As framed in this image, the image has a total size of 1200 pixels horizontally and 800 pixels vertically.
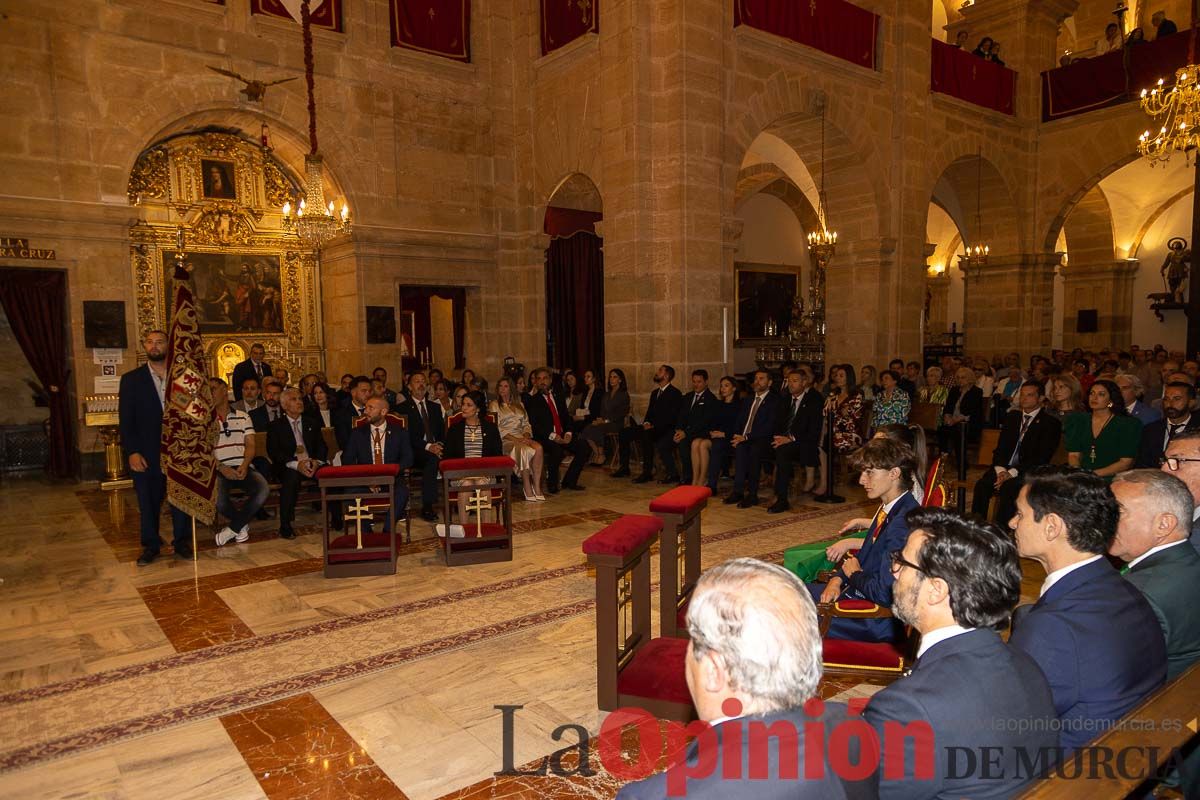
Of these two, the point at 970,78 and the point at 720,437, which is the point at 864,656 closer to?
the point at 720,437

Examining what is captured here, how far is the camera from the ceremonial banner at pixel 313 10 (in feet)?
32.9

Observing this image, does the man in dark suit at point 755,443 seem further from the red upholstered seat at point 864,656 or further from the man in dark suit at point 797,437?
the red upholstered seat at point 864,656

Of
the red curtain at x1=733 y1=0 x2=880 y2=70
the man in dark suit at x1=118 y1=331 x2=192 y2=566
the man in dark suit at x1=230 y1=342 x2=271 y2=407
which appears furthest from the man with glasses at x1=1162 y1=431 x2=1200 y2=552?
the man in dark suit at x1=230 y1=342 x2=271 y2=407

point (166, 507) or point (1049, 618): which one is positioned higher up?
point (1049, 618)

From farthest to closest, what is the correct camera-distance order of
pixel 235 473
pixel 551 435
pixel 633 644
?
pixel 551 435 → pixel 235 473 → pixel 633 644

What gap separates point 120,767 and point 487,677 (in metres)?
1.59

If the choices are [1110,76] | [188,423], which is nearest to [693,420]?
[188,423]

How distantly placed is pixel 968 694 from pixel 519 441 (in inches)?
271

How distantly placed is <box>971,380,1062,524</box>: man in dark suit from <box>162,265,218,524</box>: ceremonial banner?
6168mm

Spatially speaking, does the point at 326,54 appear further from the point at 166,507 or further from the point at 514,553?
the point at 514,553

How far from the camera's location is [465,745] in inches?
124

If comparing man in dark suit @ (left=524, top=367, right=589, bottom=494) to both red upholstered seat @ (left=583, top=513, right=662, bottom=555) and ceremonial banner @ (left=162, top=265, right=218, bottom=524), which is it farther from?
red upholstered seat @ (left=583, top=513, right=662, bottom=555)

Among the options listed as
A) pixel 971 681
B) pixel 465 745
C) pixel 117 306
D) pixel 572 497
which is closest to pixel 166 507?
pixel 117 306

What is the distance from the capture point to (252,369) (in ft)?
34.3
